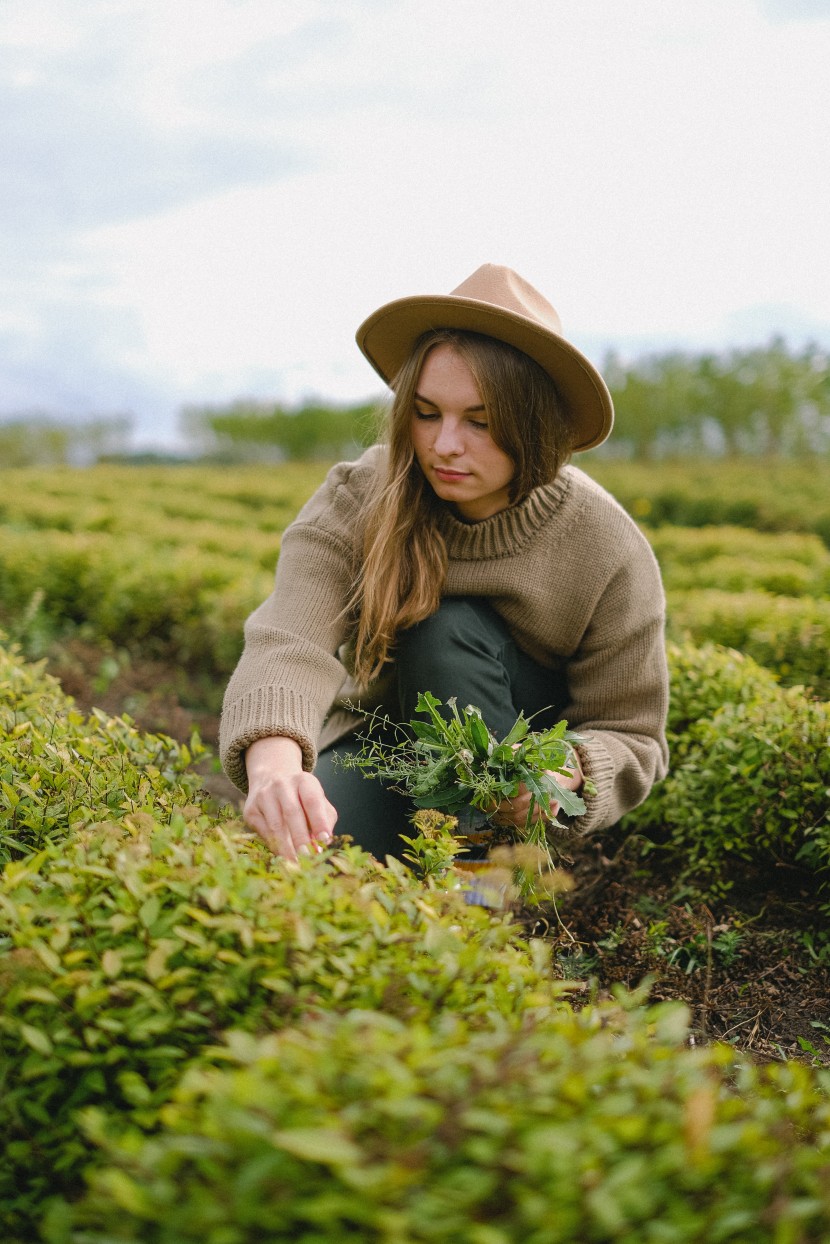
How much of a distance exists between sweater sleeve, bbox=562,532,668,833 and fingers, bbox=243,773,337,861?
2.99 feet

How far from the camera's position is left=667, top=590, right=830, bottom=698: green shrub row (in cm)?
358

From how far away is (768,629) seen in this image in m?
3.75

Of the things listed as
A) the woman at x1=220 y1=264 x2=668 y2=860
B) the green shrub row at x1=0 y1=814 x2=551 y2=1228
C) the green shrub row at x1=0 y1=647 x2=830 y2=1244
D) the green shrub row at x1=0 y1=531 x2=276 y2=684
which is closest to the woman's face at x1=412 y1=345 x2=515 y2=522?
the woman at x1=220 y1=264 x2=668 y2=860

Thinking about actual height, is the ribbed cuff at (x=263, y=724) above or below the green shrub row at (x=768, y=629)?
above

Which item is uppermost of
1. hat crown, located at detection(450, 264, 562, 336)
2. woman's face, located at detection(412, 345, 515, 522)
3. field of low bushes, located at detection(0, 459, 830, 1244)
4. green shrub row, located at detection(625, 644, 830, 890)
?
hat crown, located at detection(450, 264, 562, 336)

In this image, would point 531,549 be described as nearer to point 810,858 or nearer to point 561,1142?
point 810,858

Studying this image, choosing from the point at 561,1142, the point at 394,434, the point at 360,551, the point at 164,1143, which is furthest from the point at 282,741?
the point at 561,1142

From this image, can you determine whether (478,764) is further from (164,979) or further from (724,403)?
A: (724,403)

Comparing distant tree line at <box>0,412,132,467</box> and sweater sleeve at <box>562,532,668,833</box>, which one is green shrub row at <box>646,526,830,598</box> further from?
distant tree line at <box>0,412,132,467</box>

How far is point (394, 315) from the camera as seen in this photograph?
2281 mm

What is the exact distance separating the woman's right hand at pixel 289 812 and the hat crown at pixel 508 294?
1.13 metres

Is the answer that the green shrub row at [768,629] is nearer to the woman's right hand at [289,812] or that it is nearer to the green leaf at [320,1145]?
the woman's right hand at [289,812]

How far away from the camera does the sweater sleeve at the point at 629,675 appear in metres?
2.42

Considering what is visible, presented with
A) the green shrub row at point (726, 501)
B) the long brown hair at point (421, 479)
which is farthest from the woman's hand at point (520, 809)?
the green shrub row at point (726, 501)
